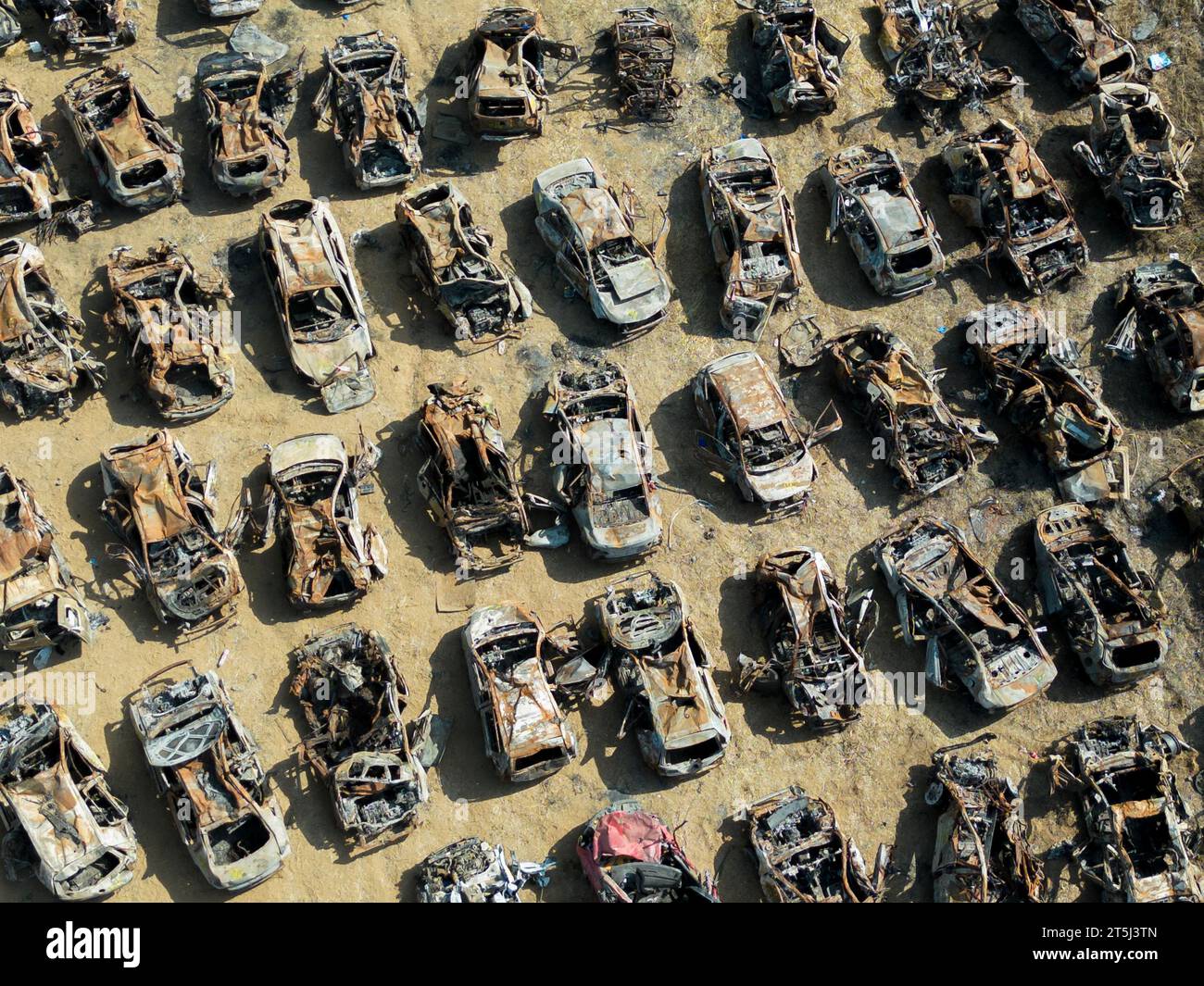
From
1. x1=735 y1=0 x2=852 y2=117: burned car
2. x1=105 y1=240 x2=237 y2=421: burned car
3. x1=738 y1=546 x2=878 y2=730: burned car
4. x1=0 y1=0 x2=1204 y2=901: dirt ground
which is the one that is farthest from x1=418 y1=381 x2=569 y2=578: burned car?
x1=735 y1=0 x2=852 y2=117: burned car

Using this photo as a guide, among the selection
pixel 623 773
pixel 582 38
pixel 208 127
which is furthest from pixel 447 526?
pixel 582 38

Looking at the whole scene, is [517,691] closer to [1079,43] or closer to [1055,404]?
[1055,404]

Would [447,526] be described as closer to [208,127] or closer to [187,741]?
[187,741]

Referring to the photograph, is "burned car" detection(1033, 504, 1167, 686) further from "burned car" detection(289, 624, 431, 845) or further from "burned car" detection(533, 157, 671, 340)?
"burned car" detection(289, 624, 431, 845)

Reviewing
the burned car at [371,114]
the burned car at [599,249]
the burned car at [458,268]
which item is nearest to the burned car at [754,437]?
the burned car at [599,249]

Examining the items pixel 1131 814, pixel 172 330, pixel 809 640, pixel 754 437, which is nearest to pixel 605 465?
pixel 754 437

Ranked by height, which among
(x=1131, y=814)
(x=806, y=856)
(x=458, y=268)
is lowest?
(x=806, y=856)

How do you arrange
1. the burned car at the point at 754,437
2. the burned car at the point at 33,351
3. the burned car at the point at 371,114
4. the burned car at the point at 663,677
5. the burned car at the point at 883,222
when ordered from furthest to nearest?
the burned car at the point at 883,222 → the burned car at the point at 371,114 → the burned car at the point at 754,437 → the burned car at the point at 33,351 → the burned car at the point at 663,677

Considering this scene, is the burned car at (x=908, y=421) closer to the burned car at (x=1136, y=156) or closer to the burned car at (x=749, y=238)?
the burned car at (x=749, y=238)
